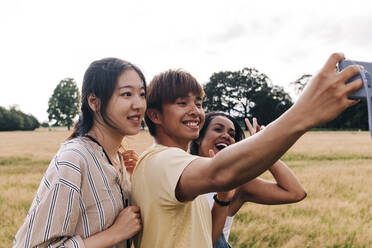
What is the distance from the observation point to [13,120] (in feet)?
275

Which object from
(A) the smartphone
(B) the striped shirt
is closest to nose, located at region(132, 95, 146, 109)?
(B) the striped shirt

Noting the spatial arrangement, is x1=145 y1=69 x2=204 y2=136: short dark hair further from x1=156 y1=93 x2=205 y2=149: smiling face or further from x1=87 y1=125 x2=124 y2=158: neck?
x1=87 y1=125 x2=124 y2=158: neck

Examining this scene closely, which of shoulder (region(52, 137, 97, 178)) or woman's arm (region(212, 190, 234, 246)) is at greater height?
shoulder (region(52, 137, 97, 178))

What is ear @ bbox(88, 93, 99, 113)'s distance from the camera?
1.97 m

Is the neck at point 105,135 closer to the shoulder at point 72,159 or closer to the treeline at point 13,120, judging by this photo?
the shoulder at point 72,159

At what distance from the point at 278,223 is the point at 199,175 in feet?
15.9

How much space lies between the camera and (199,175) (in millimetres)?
1310

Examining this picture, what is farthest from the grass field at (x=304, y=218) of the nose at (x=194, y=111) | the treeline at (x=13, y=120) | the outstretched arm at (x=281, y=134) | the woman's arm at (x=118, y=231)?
the treeline at (x=13, y=120)

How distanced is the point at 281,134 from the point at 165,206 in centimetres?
68

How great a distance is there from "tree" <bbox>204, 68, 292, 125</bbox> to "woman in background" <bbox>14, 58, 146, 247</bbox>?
7009cm

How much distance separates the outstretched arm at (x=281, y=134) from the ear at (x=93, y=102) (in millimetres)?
895

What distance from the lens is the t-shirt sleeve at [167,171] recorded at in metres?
1.39

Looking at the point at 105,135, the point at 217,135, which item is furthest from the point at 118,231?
the point at 217,135

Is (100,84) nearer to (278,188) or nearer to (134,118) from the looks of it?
(134,118)
